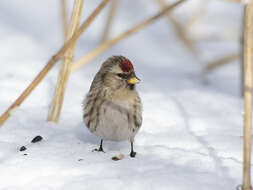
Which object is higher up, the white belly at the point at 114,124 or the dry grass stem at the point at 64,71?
the dry grass stem at the point at 64,71

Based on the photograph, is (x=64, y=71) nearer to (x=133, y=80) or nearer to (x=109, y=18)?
(x=133, y=80)

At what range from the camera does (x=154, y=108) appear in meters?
3.44

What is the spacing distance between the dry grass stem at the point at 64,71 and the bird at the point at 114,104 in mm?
233

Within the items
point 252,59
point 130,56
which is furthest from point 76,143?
point 130,56

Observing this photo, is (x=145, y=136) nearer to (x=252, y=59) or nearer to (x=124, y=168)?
(x=124, y=168)

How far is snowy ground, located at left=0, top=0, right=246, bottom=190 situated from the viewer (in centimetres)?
213

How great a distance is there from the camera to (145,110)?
3418 millimetres

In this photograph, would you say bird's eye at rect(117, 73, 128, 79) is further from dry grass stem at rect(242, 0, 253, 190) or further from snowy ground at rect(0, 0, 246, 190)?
dry grass stem at rect(242, 0, 253, 190)

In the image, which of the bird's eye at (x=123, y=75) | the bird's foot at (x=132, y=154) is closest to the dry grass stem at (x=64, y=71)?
the bird's eye at (x=123, y=75)

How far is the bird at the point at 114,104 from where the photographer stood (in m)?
2.58

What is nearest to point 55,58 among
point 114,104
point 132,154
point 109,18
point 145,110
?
point 114,104

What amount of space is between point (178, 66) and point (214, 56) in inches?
21.2

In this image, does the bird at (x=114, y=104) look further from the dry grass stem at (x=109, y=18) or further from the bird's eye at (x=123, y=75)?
the dry grass stem at (x=109, y=18)

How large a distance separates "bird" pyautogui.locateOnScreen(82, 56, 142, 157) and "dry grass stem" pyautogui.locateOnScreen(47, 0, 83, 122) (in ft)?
0.76
